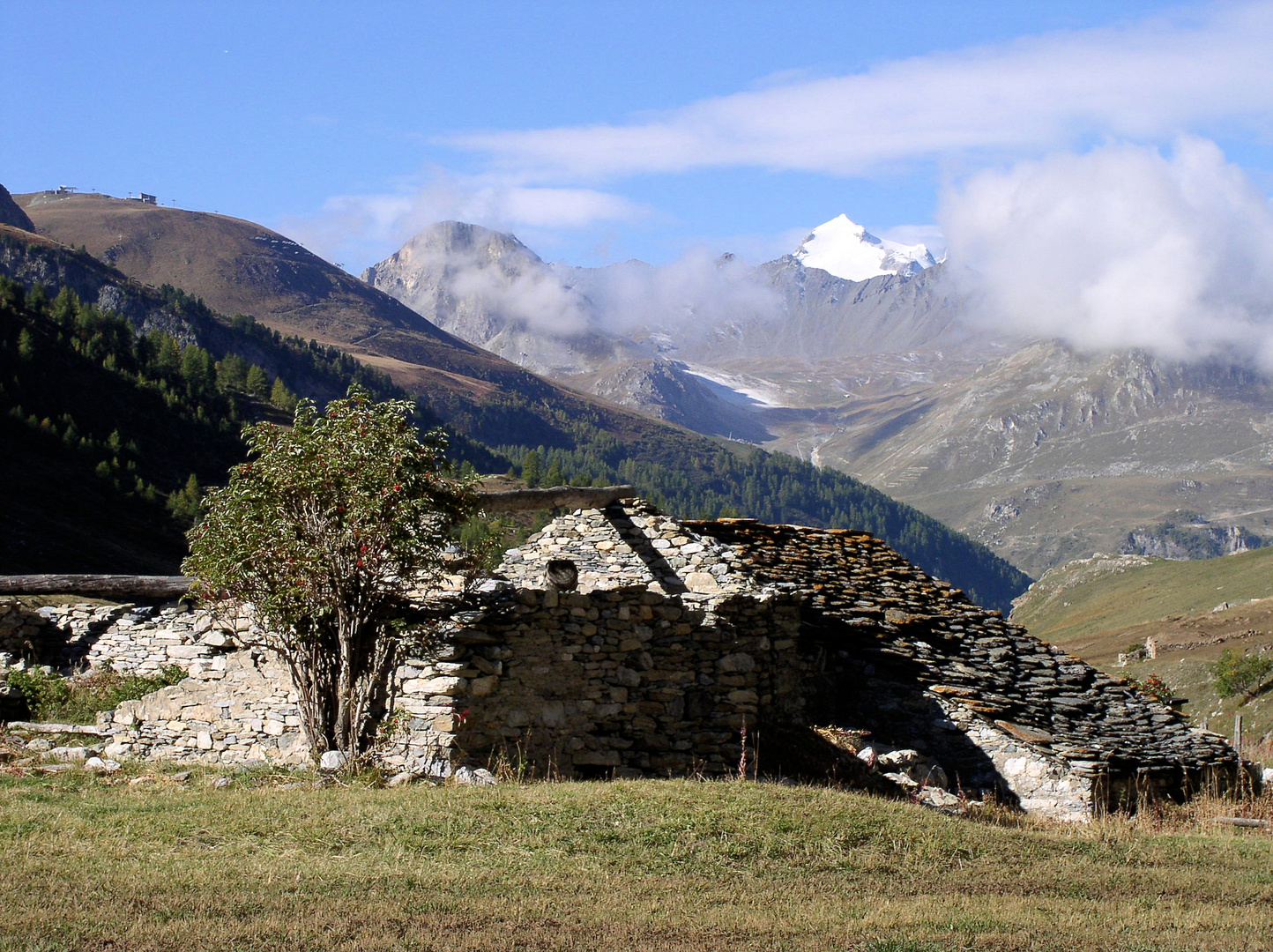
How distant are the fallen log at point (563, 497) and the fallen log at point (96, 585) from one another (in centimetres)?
647

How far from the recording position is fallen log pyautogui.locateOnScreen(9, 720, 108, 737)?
14.7 m

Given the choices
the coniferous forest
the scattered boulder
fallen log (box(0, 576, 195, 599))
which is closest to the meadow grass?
the scattered boulder

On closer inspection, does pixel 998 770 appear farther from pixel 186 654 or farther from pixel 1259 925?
pixel 186 654

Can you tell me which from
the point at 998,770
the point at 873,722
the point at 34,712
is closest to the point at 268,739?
the point at 34,712

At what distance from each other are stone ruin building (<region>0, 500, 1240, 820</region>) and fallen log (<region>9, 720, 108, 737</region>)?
0.12 metres

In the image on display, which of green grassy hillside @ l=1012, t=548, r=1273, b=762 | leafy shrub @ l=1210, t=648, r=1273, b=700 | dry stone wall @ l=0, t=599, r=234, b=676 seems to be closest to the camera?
dry stone wall @ l=0, t=599, r=234, b=676

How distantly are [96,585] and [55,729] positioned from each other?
22.3 feet

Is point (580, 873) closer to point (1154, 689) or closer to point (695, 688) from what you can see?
point (695, 688)

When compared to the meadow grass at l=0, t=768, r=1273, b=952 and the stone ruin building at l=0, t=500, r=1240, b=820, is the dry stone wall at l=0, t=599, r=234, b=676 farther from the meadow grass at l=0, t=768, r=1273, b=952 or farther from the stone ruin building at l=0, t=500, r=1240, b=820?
the meadow grass at l=0, t=768, r=1273, b=952

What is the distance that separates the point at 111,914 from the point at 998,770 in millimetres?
12638

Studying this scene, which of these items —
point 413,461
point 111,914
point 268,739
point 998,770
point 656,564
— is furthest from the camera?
point 656,564

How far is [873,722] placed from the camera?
1728cm

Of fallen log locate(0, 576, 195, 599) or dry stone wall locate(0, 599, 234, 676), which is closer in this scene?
dry stone wall locate(0, 599, 234, 676)

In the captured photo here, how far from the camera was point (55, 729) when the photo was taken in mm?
14820
